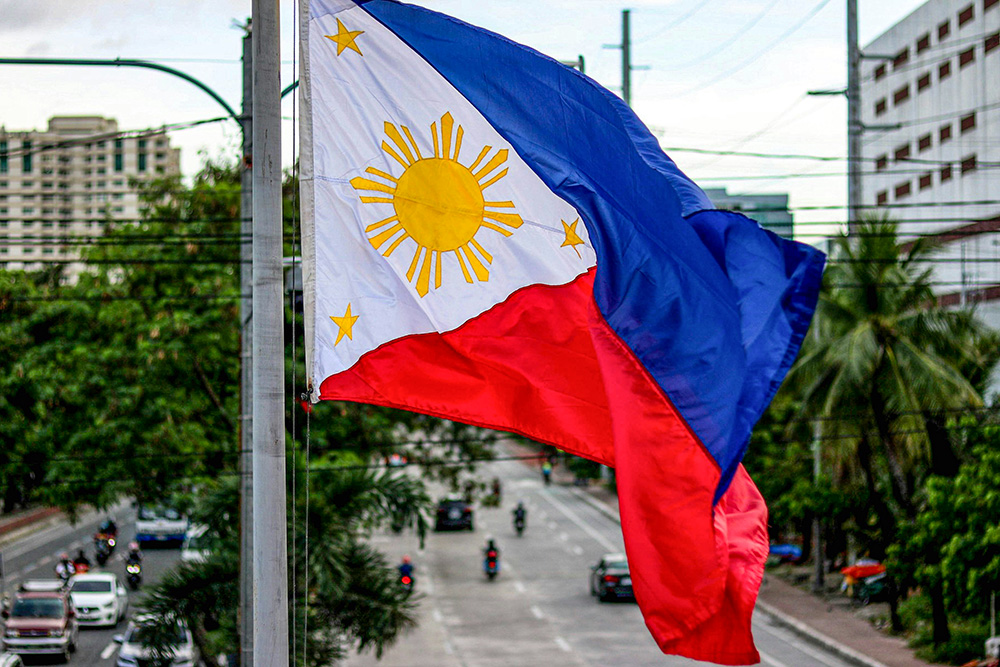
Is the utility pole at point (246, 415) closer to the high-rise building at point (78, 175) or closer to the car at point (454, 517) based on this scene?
the car at point (454, 517)

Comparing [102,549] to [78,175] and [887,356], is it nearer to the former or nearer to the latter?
[887,356]

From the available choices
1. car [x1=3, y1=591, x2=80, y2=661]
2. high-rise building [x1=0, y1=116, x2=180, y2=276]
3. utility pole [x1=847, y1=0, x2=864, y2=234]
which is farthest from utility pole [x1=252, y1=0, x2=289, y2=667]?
high-rise building [x1=0, y1=116, x2=180, y2=276]

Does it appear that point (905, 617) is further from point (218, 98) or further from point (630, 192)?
point (630, 192)

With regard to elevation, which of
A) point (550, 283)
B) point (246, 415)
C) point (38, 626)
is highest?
point (550, 283)

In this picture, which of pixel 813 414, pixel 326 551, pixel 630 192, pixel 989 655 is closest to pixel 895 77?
pixel 813 414

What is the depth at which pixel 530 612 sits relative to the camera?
33.4 meters

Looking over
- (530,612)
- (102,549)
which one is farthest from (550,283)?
(102,549)

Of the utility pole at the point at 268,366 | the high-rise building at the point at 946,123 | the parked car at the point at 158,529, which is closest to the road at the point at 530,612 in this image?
the parked car at the point at 158,529

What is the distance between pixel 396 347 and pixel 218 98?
6.80m

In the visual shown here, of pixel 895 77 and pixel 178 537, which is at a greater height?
pixel 895 77

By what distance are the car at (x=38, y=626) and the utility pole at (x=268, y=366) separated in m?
24.2

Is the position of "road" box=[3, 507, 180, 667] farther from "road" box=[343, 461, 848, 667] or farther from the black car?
the black car

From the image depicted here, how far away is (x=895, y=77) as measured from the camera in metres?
62.5

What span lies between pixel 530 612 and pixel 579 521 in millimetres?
20454
